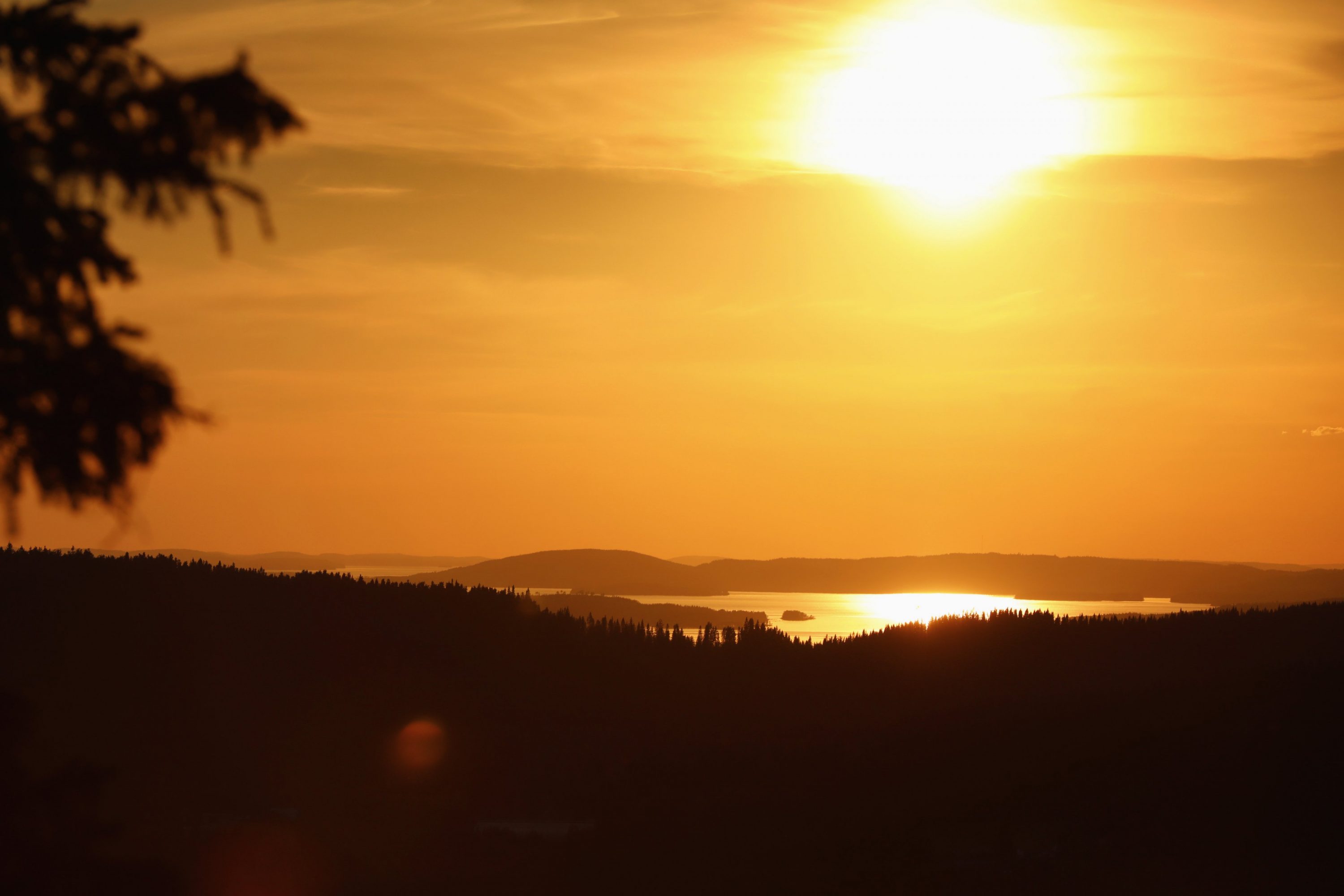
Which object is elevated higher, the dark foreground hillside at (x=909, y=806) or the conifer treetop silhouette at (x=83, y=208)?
the conifer treetop silhouette at (x=83, y=208)

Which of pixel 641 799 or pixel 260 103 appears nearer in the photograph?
pixel 260 103

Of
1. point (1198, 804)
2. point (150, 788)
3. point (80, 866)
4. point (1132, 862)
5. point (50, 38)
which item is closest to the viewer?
point (50, 38)

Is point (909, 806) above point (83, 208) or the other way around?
the other way around

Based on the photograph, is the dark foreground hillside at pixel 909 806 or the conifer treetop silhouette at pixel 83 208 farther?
the dark foreground hillside at pixel 909 806

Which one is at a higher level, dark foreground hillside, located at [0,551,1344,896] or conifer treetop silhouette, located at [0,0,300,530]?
conifer treetop silhouette, located at [0,0,300,530]

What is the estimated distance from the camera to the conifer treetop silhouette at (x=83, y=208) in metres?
9.62

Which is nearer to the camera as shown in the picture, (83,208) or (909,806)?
(83,208)

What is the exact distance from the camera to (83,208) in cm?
972

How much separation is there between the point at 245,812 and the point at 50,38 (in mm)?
198117

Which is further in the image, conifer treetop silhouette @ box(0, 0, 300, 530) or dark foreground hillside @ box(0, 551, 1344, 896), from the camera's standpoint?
dark foreground hillside @ box(0, 551, 1344, 896)

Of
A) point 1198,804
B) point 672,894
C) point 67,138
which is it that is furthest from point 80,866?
point 1198,804

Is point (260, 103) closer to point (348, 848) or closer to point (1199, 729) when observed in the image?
point (348, 848)

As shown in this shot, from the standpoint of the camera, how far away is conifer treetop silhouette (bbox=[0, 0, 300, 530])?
9617 mm

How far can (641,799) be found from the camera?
567ft
